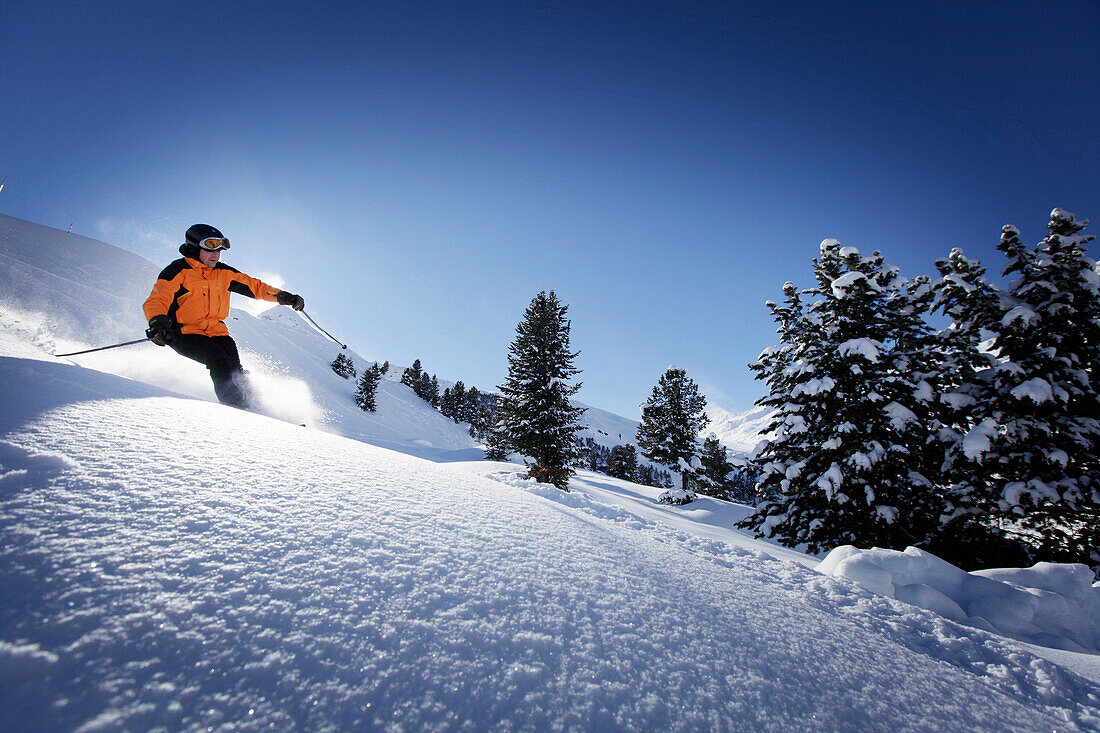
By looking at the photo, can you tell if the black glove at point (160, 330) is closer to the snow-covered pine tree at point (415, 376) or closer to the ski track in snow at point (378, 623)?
the ski track in snow at point (378, 623)

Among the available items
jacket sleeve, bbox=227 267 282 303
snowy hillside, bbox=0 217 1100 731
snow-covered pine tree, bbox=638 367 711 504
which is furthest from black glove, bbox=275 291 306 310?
snow-covered pine tree, bbox=638 367 711 504

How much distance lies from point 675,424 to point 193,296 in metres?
23.7

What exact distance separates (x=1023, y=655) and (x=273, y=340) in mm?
51619

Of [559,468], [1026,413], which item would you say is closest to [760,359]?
[1026,413]

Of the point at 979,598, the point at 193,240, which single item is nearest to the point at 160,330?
the point at 193,240

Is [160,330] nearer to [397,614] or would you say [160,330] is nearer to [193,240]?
[193,240]

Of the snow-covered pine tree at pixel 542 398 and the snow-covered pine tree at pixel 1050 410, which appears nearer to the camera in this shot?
the snow-covered pine tree at pixel 1050 410

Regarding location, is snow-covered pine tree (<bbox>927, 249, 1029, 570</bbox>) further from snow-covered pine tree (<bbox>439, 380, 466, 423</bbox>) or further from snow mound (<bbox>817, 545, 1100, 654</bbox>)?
snow-covered pine tree (<bbox>439, 380, 466, 423</bbox>)

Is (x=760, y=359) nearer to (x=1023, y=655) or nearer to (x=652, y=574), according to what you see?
(x=1023, y=655)

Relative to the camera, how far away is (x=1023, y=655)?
78.3 inches

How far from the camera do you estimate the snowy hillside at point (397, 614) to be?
967 millimetres

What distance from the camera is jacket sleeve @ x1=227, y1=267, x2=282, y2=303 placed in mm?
5339

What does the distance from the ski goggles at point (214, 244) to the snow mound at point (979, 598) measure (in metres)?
7.64

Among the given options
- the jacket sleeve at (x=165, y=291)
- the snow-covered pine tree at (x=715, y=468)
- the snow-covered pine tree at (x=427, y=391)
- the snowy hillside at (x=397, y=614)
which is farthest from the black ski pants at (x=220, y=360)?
the snow-covered pine tree at (x=427, y=391)
